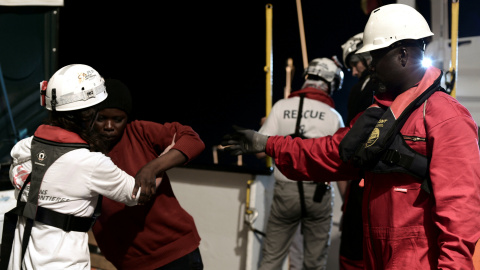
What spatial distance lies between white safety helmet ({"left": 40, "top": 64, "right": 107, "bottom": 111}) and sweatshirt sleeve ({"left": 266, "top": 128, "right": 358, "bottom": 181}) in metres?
0.91

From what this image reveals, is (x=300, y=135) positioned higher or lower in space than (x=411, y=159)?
lower

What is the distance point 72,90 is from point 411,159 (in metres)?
1.58

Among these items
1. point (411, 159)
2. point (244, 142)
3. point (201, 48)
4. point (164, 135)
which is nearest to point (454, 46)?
point (244, 142)

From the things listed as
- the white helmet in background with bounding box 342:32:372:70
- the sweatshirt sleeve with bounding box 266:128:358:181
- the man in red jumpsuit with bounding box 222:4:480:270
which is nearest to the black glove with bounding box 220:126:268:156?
the sweatshirt sleeve with bounding box 266:128:358:181

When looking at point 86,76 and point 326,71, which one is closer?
point 86,76

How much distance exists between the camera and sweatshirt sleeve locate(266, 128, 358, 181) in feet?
8.20

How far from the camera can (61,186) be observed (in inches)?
93.4

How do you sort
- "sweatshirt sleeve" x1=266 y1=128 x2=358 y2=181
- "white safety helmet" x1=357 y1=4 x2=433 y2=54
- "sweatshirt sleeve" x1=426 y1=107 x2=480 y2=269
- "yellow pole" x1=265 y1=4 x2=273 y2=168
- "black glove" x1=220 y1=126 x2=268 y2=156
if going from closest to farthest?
"sweatshirt sleeve" x1=426 y1=107 x2=480 y2=269, "white safety helmet" x1=357 y1=4 x2=433 y2=54, "sweatshirt sleeve" x1=266 y1=128 x2=358 y2=181, "black glove" x1=220 y1=126 x2=268 y2=156, "yellow pole" x1=265 y1=4 x2=273 y2=168

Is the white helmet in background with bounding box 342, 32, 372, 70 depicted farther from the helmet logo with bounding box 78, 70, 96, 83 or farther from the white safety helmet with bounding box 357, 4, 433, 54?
the helmet logo with bounding box 78, 70, 96, 83

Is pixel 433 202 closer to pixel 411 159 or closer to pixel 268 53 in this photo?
pixel 411 159

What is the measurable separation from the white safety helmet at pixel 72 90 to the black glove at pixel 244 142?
2.27ft

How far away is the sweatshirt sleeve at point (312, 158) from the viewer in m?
2.50

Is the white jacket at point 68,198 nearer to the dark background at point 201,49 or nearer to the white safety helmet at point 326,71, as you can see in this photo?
the white safety helmet at point 326,71

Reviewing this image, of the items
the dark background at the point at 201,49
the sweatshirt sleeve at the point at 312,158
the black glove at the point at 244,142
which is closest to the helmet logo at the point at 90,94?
the black glove at the point at 244,142
